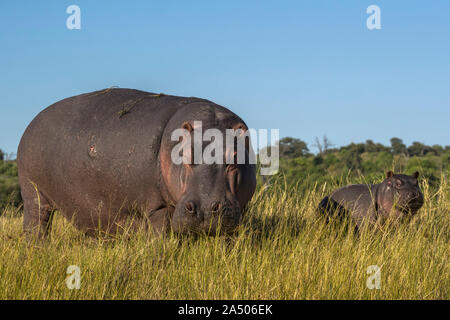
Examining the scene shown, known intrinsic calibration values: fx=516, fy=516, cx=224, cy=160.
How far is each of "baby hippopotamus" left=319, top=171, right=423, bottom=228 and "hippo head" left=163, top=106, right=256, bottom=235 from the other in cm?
274

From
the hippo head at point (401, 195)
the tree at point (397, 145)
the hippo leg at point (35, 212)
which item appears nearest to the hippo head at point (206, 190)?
the hippo leg at point (35, 212)

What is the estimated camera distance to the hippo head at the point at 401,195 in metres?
6.54

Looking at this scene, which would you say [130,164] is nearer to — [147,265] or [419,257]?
[147,265]

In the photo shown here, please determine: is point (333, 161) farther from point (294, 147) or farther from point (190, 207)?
point (190, 207)

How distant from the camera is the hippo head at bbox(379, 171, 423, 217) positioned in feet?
21.4

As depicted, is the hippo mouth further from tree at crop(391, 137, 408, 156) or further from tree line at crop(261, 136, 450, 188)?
tree at crop(391, 137, 408, 156)

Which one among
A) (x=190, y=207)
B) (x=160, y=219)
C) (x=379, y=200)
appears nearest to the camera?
(x=190, y=207)

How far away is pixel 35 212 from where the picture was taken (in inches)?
234

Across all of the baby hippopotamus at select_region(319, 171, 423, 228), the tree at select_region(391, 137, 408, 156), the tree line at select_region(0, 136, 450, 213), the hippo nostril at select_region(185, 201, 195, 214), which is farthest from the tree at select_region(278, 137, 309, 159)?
the hippo nostril at select_region(185, 201, 195, 214)

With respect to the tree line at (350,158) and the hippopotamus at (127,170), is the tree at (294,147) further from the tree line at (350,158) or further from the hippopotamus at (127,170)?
the hippopotamus at (127,170)

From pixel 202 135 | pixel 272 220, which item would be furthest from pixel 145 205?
pixel 272 220

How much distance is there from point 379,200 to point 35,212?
435 centimetres

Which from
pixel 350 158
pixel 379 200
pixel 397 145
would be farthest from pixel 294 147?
pixel 379 200
